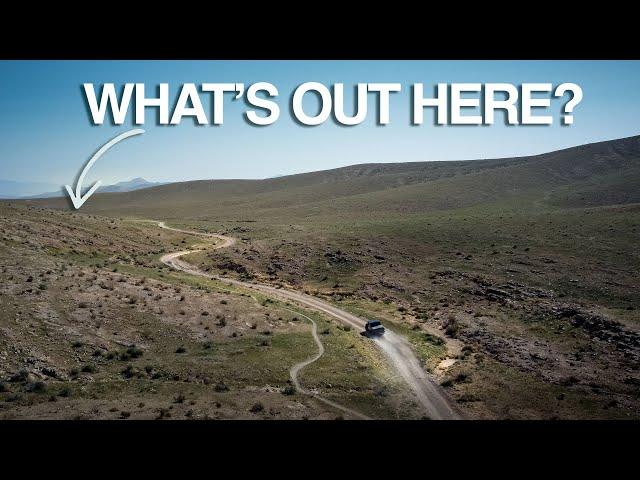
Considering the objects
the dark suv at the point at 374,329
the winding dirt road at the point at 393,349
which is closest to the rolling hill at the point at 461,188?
the winding dirt road at the point at 393,349

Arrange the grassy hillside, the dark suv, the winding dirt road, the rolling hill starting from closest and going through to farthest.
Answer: the winding dirt road < the grassy hillside < the dark suv < the rolling hill

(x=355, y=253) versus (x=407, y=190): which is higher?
(x=407, y=190)

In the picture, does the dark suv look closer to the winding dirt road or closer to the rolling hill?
the winding dirt road

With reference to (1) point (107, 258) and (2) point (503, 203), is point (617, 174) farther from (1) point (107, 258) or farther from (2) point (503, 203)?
(1) point (107, 258)

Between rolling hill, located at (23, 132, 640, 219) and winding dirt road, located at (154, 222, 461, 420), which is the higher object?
rolling hill, located at (23, 132, 640, 219)

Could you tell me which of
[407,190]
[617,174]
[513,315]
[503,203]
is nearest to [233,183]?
[407,190]

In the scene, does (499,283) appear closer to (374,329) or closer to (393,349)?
(374,329)

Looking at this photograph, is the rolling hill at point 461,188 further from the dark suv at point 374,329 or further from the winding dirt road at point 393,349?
the dark suv at point 374,329

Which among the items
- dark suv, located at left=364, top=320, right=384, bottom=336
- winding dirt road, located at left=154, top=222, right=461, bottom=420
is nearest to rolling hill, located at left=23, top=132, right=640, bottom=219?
winding dirt road, located at left=154, top=222, right=461, bottom=420
